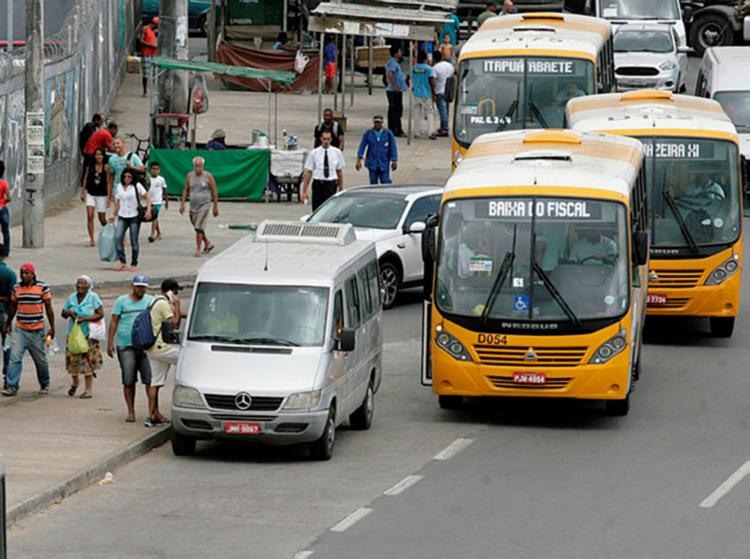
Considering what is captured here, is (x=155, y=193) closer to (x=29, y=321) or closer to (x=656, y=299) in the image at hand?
(x=656, y=299)

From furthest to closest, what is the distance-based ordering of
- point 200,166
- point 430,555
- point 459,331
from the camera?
point 200,166
point 459,331
point 430,555

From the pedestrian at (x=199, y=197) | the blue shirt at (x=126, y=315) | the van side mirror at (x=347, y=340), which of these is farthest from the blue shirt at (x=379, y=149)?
the van side mirror at (x=347, y=340)

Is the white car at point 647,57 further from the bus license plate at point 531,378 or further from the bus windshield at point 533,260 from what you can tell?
the bus license plate at point 531,378

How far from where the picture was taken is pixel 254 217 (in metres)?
34.4

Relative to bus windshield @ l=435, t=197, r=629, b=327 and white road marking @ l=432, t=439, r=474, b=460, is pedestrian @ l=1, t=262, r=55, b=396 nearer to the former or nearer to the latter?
bus windshield @ l=435, t=197, r=629, b=327

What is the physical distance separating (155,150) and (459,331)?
16531 millimetres

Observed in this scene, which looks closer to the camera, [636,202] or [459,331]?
[459,331]

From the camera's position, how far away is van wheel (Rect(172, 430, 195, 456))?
18.6 meters

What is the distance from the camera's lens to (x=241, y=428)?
1805 cm

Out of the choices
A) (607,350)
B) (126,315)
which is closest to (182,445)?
(126,315)

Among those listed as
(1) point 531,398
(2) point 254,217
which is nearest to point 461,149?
(2) point 254,217

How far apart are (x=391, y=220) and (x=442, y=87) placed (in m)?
16.3

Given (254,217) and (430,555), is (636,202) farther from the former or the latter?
(254,217)

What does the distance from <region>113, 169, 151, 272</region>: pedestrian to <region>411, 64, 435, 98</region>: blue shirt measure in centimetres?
1405
